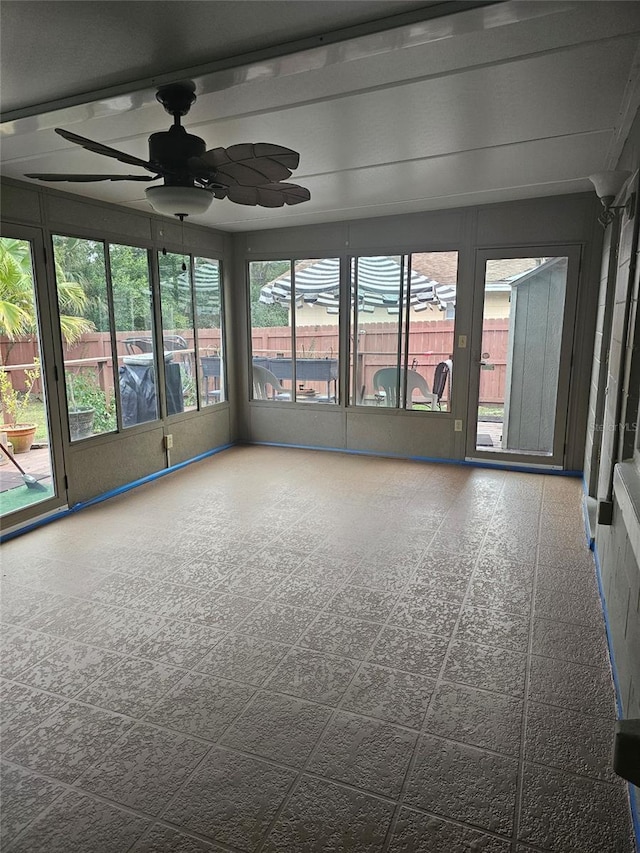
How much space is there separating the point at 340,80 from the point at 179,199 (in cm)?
85

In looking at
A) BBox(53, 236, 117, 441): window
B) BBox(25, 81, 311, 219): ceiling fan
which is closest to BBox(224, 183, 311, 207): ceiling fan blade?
BBox(25, 81, 311, 219): ceiling fan

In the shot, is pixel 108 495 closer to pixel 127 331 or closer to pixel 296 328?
pixel 127 331

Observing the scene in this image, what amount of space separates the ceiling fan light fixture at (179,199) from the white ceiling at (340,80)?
406mm

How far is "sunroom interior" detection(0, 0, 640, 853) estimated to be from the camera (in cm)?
176

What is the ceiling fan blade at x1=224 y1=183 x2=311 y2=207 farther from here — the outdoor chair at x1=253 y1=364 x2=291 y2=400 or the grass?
the outdoor chair at x1=253 y1=364 x2=291 y2=400

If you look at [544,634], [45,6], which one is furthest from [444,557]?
[45,6]

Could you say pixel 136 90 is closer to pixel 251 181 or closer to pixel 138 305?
pixel 251 181

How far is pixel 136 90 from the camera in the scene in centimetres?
222

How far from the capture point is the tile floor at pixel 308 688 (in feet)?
5.36

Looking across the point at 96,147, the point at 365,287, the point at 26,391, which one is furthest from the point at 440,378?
the point at 96,147

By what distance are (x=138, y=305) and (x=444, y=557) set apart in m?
3.33

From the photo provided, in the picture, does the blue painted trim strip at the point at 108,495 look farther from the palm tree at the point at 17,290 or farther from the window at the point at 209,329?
the palm tree at the point at 17,290

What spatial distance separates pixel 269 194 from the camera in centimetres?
249

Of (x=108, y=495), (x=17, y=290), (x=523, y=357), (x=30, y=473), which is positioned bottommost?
(x=108, y=495)
